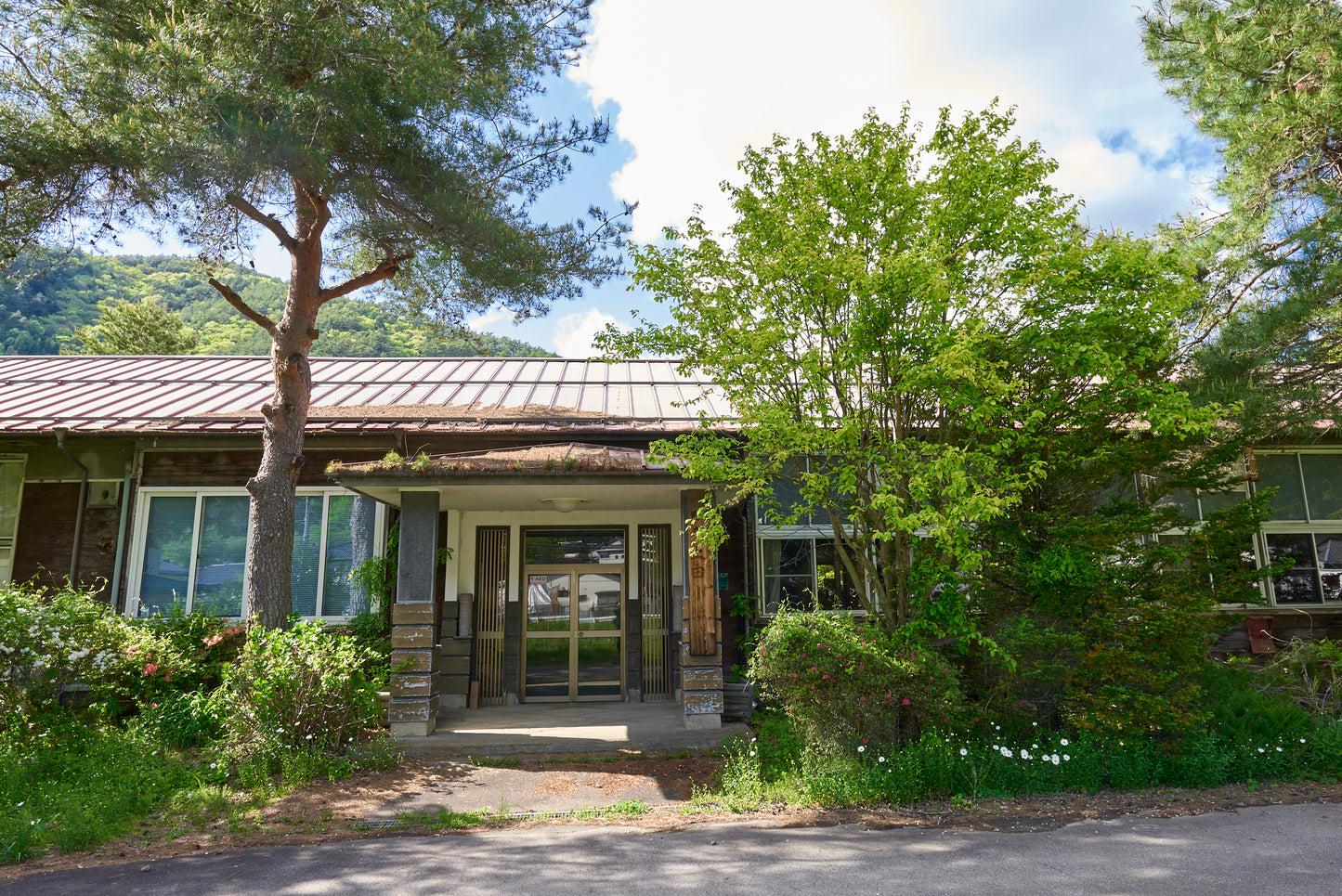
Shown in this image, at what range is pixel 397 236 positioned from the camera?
27.0 ft

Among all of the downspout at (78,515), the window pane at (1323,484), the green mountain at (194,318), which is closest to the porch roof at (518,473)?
the downspout at (78,515)

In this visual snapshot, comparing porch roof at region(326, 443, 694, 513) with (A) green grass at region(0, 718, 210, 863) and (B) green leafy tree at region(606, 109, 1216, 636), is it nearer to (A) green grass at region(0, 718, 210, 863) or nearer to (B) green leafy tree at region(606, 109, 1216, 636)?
(B) green leafy tree at region(606, 109, 1216, 636)

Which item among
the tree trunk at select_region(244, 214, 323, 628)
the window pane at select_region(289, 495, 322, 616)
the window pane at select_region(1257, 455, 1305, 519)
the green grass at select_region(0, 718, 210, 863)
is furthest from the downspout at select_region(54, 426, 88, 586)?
the window pane at select_region(1257, 455, 1305, 519)

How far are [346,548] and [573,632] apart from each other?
3323 mm

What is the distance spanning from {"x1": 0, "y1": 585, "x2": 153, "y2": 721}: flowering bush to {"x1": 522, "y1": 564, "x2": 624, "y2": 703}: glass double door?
4634 millimetres

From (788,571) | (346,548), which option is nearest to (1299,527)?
(788,571)

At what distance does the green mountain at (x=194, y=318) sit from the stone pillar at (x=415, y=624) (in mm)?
21503

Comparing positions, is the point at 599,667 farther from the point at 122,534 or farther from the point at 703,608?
the point at 122,534

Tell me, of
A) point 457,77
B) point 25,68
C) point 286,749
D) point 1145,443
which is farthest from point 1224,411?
point 25,68

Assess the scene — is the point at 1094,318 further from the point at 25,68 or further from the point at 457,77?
the point at 25,68

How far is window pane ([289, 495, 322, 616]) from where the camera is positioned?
1009cm

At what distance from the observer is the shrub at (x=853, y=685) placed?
6.39 m

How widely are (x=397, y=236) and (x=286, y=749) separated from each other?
5224 millimetres

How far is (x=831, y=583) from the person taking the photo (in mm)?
10570
